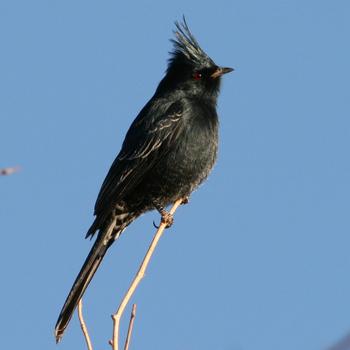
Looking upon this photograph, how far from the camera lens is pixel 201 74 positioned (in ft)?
22.9

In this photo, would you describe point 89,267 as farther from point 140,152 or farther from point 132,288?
point 132,288

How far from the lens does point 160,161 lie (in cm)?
651

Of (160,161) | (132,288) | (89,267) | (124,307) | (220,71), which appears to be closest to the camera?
(124,307)

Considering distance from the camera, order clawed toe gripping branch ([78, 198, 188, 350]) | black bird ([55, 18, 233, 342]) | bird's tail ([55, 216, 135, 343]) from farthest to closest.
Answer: black bird ([55, 18, 233, 342]) < bird's tail ([55, 216, 135, 343]) < clawed toe gripping branch ([78, 198, 188, 350])

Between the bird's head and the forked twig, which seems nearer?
the forked twig

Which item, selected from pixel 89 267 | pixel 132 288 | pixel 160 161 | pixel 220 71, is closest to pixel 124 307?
pixel 132 288

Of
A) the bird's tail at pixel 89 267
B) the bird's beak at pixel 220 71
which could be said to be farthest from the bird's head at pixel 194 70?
the bird's tail at pixel 89 267

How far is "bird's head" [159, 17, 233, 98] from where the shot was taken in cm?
691

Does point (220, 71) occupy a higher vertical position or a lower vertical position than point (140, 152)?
higher

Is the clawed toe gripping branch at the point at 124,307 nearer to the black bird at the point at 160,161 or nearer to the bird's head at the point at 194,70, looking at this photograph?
the black bird at the point at 160,161

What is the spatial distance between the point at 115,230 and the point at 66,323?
3.71 feet

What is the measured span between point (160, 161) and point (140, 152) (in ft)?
0.67

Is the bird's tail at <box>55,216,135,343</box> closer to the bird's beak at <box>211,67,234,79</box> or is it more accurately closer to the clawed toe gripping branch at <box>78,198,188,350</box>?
the bird's beak at <box>211,67,234,79</box>

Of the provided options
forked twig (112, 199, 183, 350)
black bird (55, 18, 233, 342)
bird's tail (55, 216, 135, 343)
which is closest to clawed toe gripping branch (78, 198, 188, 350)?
forked twig (112, 199, 183, 350)
